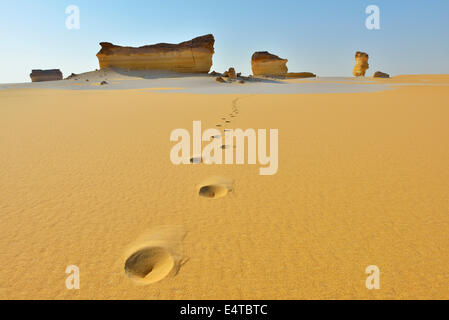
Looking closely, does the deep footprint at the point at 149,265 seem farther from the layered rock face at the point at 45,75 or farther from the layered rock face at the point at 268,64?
the layered rock face at the point at 45,75

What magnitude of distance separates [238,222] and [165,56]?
27.1 meters

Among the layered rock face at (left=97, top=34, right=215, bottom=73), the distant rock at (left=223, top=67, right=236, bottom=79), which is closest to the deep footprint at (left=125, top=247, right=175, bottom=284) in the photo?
the distant rock at (left=223, top=67, right=236, bottom=79)

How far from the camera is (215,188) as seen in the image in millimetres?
1645

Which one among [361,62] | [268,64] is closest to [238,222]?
[268,64]

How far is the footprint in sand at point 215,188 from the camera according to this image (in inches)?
61.2

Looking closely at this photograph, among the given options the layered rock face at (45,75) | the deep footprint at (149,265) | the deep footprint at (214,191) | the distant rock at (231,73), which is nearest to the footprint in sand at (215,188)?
the deep footprint at (214,191)

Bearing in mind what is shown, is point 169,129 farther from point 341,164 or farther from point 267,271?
point 267,271

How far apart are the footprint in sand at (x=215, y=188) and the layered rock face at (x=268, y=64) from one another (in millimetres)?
35872

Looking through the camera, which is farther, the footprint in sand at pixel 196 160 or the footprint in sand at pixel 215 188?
the footprint in sand at pixel 196 160

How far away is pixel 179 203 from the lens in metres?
1.42

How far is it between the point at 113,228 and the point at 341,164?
67.1 inches

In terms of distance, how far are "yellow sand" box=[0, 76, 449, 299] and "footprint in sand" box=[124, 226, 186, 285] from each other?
0.02 meters

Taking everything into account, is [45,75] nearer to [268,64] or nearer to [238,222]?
[268,64]

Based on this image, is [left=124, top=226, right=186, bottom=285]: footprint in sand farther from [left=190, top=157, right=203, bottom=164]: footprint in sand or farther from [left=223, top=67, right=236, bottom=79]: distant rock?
[left=223, top=67, right=236, bottom=79]: distant rock
